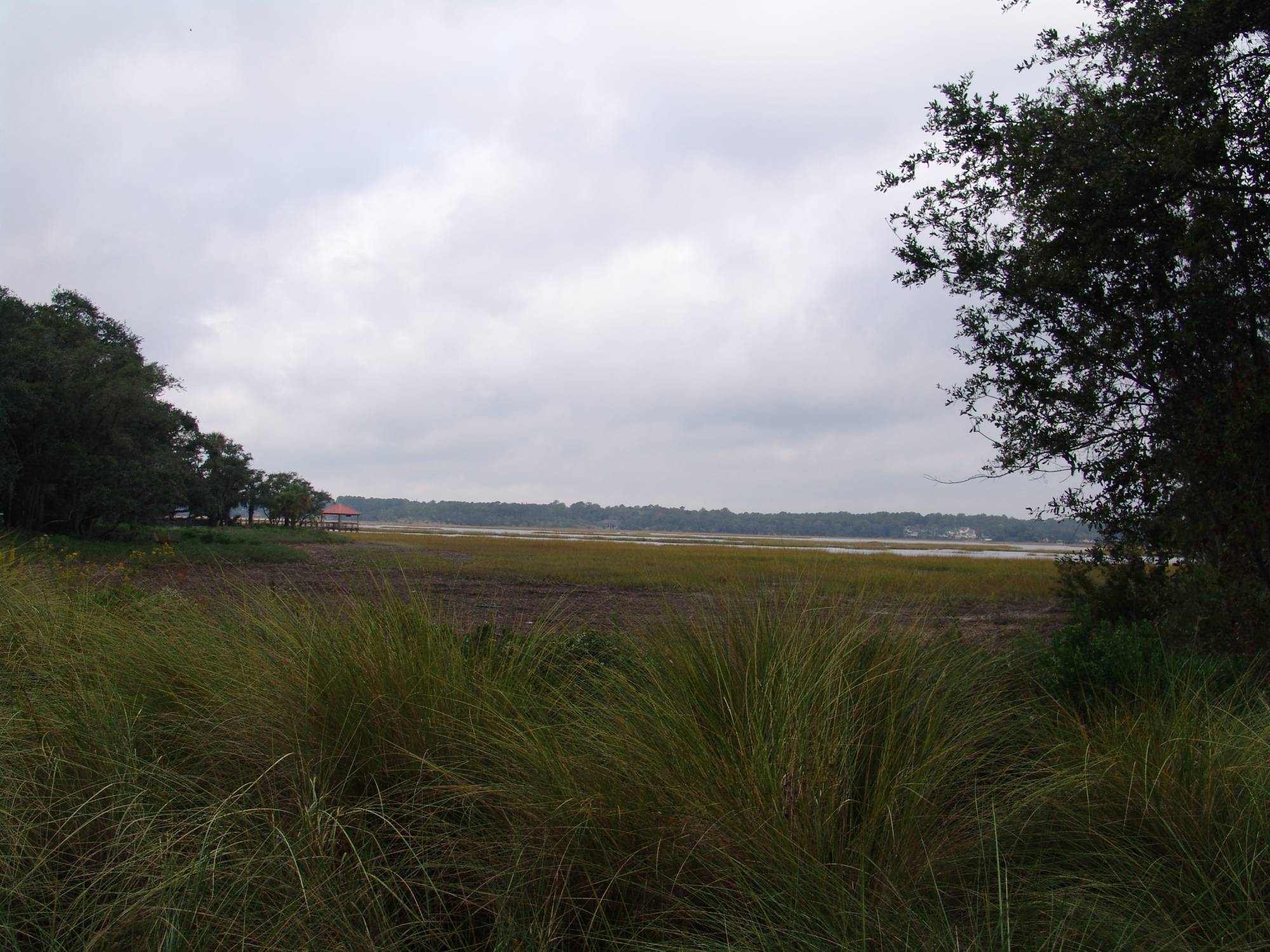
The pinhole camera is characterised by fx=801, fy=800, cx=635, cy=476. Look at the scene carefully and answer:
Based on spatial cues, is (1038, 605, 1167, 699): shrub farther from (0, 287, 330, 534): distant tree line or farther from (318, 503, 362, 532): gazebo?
(318, 503, 362, 532): gazebo

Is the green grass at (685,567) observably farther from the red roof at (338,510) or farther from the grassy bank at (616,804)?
the red roof at (338,510)

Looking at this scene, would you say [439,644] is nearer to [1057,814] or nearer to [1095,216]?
[1057,814]

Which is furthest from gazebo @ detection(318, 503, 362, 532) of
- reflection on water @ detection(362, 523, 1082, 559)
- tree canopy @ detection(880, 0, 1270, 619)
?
tree canopy @ detection(880, 0, 1270, 619)

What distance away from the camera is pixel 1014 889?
2566mm

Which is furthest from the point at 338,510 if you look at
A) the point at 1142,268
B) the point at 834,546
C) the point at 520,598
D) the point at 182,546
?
the point at 1142,268

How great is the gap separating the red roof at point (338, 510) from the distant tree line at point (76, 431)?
79.6m

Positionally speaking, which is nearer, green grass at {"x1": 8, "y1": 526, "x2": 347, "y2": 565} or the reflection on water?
green grass at {"x1": 8, "y1": 526, "x2": 347, "y2": 565}

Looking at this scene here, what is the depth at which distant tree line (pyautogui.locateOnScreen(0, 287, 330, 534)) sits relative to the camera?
28.3m

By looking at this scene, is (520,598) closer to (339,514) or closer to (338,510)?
(339,514)

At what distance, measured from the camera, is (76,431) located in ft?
102

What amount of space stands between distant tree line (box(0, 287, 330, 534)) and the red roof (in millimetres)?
79597

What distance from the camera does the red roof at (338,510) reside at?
115 meters

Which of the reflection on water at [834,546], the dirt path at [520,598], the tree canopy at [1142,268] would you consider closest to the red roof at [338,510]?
the reflection on water at [834,546]

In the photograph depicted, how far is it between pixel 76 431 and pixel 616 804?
35.7 meters
